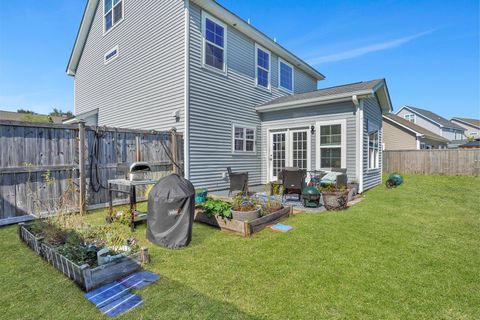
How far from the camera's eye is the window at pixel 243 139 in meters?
9.08

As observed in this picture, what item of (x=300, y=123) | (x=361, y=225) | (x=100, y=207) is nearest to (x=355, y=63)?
(x=300, y=123)

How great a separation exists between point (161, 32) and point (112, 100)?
4269 millimetres

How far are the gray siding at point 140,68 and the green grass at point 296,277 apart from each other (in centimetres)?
502

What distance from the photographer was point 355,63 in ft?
49.6

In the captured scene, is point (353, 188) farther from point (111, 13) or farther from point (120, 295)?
point (111, 13)

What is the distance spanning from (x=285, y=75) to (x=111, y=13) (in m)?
8.28

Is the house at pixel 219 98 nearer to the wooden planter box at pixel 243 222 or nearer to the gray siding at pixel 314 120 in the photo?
the gray siding at pixel 314 120

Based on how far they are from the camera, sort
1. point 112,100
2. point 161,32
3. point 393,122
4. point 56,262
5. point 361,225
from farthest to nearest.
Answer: point 393,122, point 112,100, point 161,32, point 361,225, point 56,262

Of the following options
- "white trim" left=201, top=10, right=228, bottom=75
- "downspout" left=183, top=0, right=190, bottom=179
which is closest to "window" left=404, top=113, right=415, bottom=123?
"white trim" left=201, top=10, right=228, bottom=75

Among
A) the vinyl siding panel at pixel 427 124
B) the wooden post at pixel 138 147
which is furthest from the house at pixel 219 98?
the vinyl siding panel at pixel 427 124

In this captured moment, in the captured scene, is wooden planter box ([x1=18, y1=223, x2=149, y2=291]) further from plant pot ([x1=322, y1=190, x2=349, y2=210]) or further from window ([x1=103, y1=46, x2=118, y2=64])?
window ([x1=103, y1=46, x2=118, y2=64])

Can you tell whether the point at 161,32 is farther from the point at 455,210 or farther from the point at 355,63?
the point at 355,63

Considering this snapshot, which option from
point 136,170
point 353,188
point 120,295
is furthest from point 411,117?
point 120,295

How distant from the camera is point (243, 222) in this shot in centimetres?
424
